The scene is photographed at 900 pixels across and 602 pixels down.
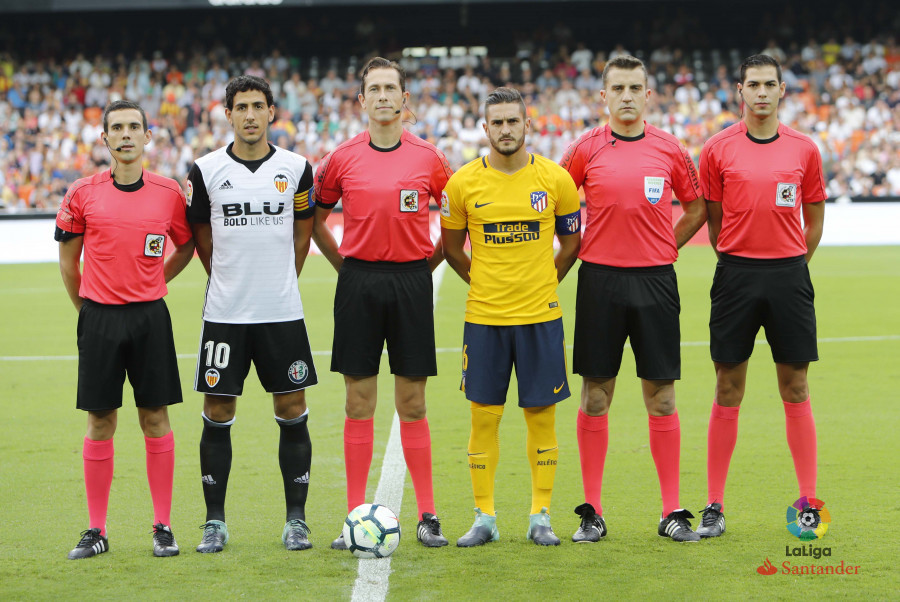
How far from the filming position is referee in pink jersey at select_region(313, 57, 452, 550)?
475 centimetres

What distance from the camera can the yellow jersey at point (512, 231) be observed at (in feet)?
15.3

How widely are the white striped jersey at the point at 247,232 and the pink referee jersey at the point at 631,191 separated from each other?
4.68 feet

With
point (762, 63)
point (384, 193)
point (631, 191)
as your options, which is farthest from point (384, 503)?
point (762, 63)

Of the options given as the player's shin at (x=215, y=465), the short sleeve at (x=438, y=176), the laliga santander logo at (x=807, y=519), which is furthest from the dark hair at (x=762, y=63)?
the player's shin at (x=215, y=465)

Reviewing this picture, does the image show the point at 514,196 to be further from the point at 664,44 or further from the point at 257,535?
the point at 664,44

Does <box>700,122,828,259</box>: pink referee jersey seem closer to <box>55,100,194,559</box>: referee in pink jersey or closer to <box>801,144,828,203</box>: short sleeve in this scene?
<box>801,144,828,203</box>: short sleeve

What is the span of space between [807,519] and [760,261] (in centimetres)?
125

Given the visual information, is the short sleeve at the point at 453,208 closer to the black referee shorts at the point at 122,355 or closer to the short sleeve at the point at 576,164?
the short sleeve at the point at 576,164

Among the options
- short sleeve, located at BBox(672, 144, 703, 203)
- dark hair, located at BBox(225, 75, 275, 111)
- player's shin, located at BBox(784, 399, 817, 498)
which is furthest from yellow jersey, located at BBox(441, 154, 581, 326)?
player's shin, located at BBox(784, 399, 817, 498)

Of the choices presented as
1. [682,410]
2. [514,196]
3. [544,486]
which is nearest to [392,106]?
[514,196]

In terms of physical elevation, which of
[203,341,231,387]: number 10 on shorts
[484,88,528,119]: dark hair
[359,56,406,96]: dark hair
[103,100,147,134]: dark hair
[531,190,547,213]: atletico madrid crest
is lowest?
[203,341,231,387]: number 10 on shorts

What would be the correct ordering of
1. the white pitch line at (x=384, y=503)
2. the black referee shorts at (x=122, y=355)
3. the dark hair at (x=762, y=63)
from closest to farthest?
1. the white pitch line at (x=384, y=503)
2. the black referee shorts at (x=122, y=355)
3. the dark hair at (x=762, y=63)

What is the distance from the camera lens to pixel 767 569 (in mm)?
4277

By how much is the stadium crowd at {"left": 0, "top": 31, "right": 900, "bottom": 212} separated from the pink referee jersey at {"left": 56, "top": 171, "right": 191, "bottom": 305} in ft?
63.5
